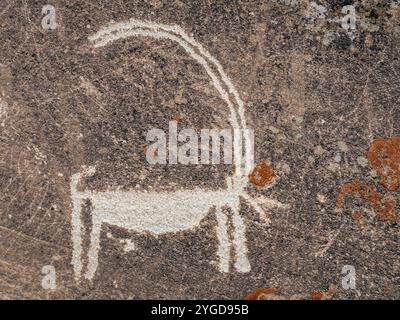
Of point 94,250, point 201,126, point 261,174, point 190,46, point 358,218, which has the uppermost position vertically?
point 190,46

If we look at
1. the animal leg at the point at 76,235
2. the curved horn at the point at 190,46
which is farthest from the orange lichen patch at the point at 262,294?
the animal leg at the point at 76,235

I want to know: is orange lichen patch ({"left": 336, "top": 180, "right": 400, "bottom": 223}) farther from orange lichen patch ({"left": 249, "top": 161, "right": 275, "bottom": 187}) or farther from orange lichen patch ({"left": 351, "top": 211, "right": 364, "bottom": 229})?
orange lichen patch ({"left": 249, "top": 161, "right": 275, "bottom": 187})

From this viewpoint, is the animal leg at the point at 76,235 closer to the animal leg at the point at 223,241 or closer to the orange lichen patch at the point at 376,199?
the animal leg at the point at 223,241

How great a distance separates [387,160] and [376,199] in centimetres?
16

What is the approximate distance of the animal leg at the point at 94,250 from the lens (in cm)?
198

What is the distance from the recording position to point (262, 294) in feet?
6.56

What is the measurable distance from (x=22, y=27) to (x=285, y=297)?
60.5 inches

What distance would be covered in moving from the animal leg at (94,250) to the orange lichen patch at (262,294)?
0.64m

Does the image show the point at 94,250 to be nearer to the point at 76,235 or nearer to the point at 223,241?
the point at 76,235

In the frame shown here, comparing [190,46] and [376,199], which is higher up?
[190,46]

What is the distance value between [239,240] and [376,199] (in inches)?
22.7

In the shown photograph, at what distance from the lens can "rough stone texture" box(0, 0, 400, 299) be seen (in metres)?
1.94

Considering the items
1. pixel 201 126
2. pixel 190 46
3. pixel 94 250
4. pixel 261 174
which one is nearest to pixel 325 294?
pixel 261 174
